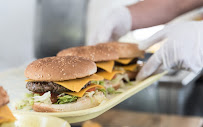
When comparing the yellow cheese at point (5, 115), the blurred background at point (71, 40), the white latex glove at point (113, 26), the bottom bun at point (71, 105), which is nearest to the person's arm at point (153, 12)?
the white latex glove at point (113, 26)

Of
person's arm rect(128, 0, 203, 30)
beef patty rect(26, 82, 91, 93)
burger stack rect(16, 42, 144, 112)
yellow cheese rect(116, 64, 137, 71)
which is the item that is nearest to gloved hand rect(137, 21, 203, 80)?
yellow cheese rect(116, 64, 137, 71)

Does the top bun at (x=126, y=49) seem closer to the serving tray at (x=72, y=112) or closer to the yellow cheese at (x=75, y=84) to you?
the serving tray at (x=72, y=112)

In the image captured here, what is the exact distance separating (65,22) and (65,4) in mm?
296

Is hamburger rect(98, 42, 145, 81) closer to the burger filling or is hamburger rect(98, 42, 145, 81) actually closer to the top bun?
the top bun

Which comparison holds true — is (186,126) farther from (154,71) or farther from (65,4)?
(65,4)

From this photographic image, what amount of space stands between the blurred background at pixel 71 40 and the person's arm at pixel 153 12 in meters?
0.35

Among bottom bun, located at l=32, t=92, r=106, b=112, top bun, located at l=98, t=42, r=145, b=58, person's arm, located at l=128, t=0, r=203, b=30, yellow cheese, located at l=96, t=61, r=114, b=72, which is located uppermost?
person's arm, located at l=128, t=0, r=203, b=30

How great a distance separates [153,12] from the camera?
3275 millimetres

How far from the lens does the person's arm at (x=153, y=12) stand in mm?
3176

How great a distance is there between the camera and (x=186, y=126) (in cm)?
216

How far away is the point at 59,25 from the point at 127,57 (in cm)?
218

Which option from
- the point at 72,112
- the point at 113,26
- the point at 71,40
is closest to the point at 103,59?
the point at 72,112

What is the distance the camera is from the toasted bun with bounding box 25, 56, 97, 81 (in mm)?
1490

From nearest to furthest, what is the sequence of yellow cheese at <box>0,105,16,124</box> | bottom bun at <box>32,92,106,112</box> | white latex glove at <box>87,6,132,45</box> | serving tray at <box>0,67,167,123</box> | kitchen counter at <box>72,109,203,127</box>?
1. yellow cheese at <box>0,105,16,124</box>
2. serving tray at <box>0,67,167,123</box>
3. bottom bun at <box>32,92,106,112</box>
4. kitchen counter at <box>72,109,203,127</box>
5. white latex glove at <box>87,6,132,45</box>
